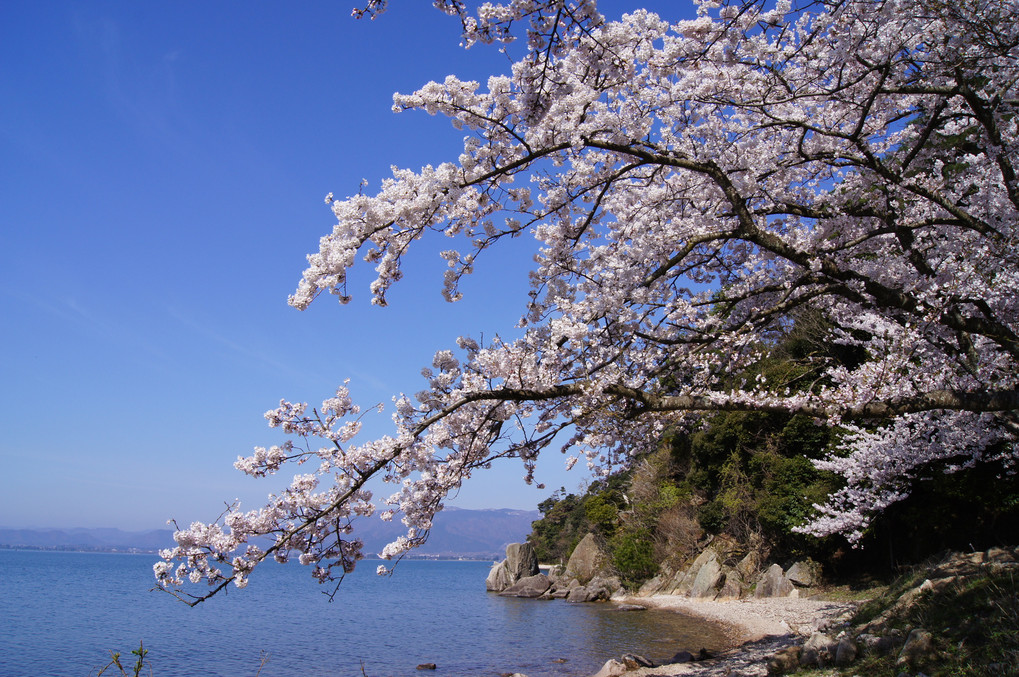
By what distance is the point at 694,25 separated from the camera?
15.2ft

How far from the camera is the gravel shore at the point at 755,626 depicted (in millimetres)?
10406

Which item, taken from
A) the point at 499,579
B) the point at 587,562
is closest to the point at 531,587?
the point at 587,562

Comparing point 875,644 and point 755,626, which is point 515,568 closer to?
point 755,626

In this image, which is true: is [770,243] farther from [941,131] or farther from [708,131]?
[941,131]

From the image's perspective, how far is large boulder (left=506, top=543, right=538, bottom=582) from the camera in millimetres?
41562

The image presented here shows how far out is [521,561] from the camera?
41.9 meters

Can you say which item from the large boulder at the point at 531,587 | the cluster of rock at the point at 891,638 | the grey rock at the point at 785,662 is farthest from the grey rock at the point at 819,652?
the large boulder at the point at 531,587

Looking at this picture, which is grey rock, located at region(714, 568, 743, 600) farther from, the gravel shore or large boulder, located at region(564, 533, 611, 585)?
large boulder, located at region(564, 533, 611, 585)

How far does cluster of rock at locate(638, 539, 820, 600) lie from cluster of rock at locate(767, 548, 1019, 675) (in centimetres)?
965

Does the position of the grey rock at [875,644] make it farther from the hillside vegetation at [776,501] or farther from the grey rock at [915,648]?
the hillside vegetation at [776,501]

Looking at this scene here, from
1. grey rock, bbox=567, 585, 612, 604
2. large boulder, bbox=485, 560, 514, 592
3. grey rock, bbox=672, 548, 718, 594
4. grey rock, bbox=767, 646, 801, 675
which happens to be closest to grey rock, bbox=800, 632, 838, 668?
grey rock, bbox=767, 646, 801, 675

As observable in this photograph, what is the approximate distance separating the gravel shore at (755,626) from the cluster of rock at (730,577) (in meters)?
0.55

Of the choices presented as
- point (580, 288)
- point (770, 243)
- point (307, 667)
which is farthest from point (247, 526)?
point (307, 667)

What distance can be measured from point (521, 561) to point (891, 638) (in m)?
37.3
